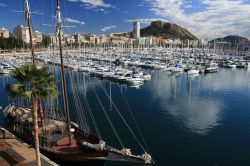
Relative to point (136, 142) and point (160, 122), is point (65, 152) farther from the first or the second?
point (160, 122)

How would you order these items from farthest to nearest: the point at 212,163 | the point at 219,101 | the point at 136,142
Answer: the point at 219,101 < the point at 136,142 < the point at 212,163

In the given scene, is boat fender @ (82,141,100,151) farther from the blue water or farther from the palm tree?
the palm tree

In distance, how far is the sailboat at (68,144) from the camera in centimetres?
2431

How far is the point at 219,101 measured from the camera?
2469 inches

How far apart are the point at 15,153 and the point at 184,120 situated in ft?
101

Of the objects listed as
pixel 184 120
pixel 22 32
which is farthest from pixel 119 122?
pixel 22 32

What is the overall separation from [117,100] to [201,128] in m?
24.3

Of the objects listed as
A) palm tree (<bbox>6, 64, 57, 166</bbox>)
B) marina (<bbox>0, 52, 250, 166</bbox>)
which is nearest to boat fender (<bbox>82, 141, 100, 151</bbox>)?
marina (<bbox>0, 52, 250, 166</bbox>)

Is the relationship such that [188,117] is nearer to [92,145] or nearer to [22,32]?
[92,145]

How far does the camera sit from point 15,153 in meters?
23.8

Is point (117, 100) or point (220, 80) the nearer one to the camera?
point (117, 100)

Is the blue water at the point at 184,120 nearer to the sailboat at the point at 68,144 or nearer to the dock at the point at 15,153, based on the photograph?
the sailboat at the point at 68,144

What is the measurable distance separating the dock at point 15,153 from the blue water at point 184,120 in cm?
874

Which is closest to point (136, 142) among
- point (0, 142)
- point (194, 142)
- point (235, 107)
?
point (194, 142)
